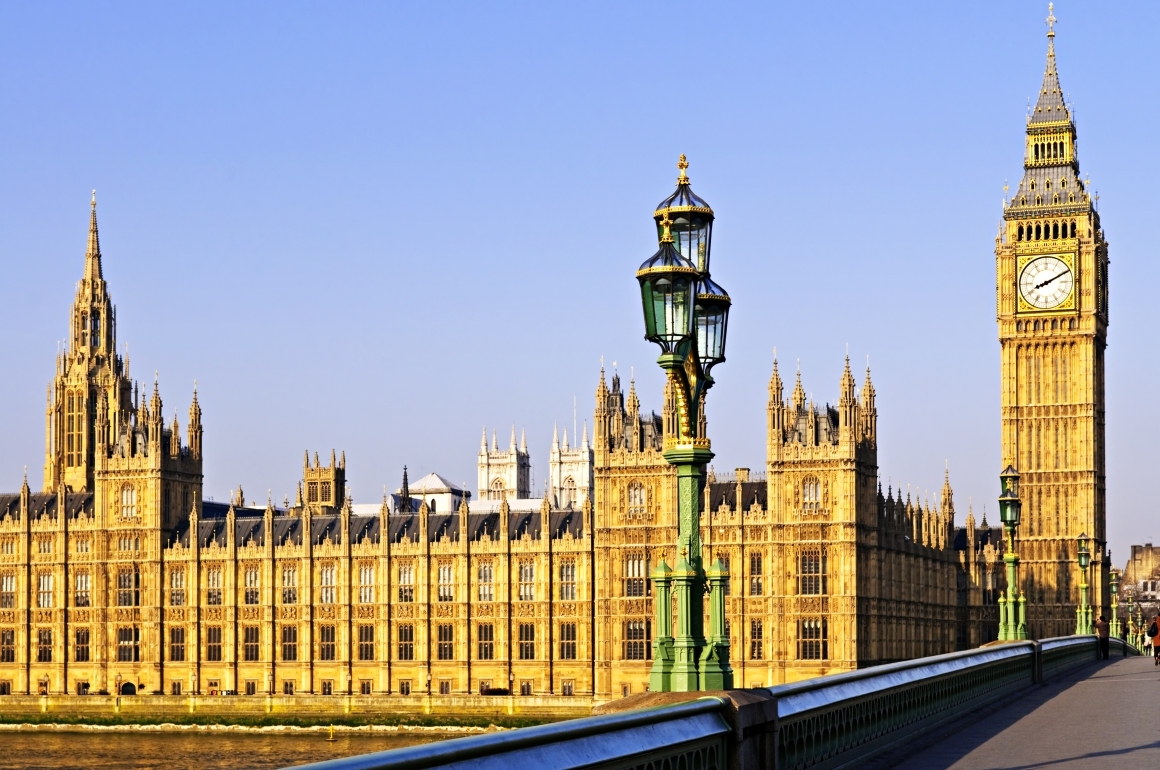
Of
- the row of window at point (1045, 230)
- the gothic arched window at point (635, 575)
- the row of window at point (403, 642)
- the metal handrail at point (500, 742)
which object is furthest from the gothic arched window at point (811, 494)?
the metal handrail at point (500, 742)

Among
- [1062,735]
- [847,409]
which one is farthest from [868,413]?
[1062,735]

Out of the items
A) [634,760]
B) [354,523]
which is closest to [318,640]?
[354,523]

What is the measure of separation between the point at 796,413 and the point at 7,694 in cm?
4796

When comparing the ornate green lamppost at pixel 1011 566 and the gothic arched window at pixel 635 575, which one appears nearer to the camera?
the ornate green lamppost at pixel 1011 566

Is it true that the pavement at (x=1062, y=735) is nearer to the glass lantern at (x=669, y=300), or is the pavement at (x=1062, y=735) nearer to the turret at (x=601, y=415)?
the glass lantern at (x=669, y=300)

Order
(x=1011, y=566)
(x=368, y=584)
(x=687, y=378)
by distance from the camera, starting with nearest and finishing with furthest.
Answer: (x=687, y=378), (x=1011, y=566), (x=368, y=584)

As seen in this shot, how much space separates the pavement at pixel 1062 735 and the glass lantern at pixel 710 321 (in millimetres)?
5556

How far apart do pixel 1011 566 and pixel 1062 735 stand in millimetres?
21164

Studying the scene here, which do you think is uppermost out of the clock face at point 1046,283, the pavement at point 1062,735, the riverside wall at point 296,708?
the clock face at point 1046,283

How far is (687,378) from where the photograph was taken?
20969mm

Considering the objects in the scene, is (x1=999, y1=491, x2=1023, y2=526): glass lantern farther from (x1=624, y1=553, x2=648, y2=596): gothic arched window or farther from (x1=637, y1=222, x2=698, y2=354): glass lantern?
(x1=624, y1=553, x2=648, y2=596): gothic arched window

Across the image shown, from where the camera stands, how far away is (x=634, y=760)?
15.7 m

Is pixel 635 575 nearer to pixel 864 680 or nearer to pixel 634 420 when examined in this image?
pixel 634 420

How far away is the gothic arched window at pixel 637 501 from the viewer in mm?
94125
